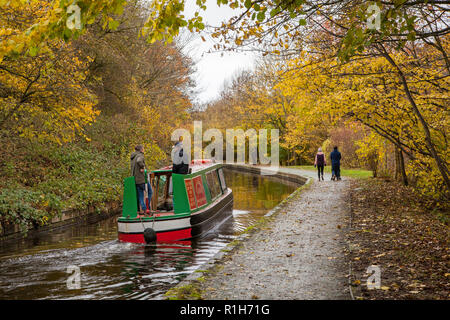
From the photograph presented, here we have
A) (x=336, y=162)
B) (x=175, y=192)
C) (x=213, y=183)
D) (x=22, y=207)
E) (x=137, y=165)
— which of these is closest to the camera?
(x=137, y=165)

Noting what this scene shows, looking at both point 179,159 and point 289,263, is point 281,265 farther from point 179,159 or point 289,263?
point 179,159

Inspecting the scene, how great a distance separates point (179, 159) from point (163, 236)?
222cm

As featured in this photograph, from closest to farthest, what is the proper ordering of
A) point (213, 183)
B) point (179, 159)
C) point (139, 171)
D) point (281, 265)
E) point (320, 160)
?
point (281, 265) < point (139, 171) < point (179, 159) < point (213, 183) < point (320, 160)

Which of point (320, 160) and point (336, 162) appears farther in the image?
point (320, 160)

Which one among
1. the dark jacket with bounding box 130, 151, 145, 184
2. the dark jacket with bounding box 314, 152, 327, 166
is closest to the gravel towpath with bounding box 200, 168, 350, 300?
the dark jacket with bounding box 130, 151, 145, 184

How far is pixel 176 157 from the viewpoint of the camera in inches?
456

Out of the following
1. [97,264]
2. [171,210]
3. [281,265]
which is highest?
[171,210]

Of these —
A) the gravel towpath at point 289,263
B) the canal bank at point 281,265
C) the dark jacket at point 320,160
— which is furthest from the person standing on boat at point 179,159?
the dark jacket at point 320,160

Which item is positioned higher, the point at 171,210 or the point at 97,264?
the point at 171,210

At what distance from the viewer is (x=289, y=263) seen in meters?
6.78

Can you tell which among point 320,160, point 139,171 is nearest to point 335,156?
point 320,160
